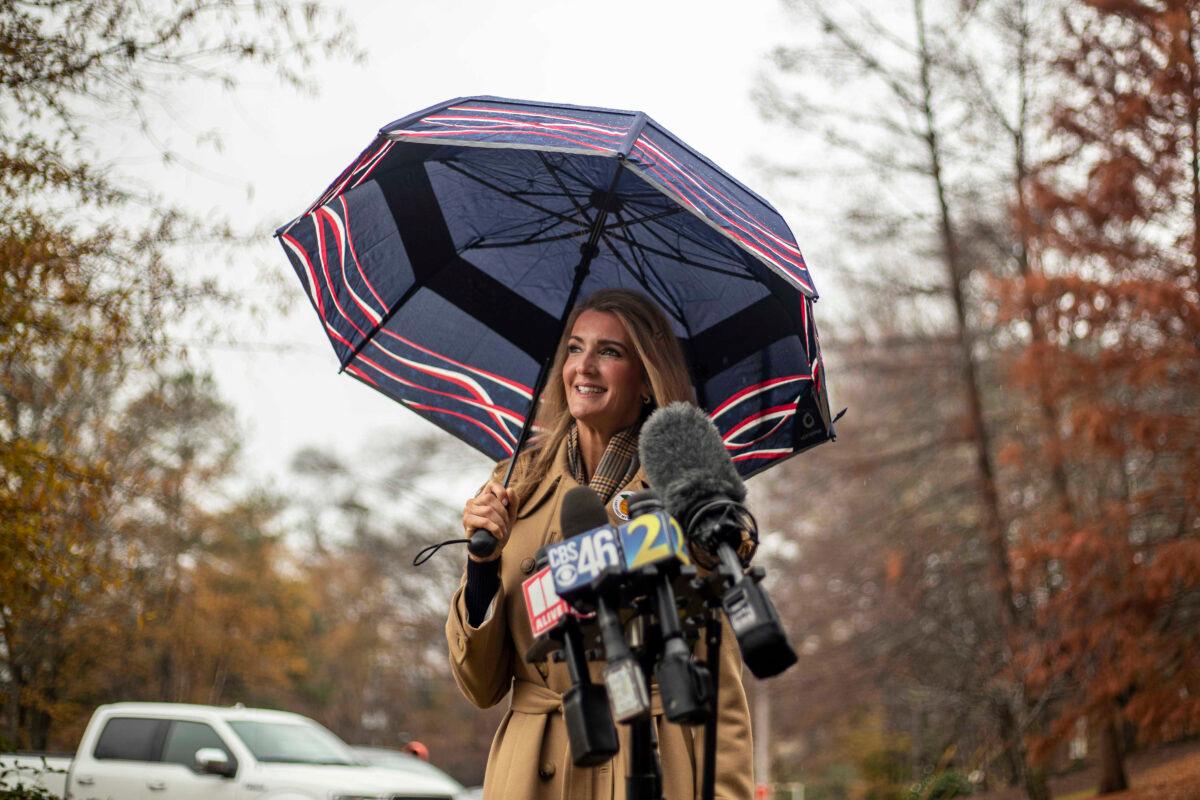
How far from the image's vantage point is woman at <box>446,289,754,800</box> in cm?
266

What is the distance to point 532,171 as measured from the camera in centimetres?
351

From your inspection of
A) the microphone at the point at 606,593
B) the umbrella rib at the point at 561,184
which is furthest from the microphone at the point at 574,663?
the umbrella rib at the point at 561,184

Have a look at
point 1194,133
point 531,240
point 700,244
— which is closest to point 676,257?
point 700,244

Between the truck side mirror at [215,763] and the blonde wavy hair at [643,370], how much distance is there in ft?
26.1

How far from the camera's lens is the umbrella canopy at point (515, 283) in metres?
3.51

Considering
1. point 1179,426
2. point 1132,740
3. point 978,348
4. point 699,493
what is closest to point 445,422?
point 699,493

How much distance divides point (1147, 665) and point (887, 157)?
25.6 ft

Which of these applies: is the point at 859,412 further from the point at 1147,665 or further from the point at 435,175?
the point at 435,175

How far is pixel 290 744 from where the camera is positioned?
426 inches

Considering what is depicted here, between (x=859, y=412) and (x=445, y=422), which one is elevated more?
(x=859, y=412)

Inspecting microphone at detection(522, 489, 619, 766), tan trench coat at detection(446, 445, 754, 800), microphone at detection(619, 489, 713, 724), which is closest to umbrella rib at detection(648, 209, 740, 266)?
tan trench coat at detection(446, 445, 754, 800)

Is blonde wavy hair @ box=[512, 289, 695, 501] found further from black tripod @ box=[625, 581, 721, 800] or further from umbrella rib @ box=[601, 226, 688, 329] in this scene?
black tripod @ box=[625, 581, 721, 800]

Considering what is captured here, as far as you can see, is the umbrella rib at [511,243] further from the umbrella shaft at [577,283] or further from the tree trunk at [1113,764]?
the tree trunk at [1113,764]

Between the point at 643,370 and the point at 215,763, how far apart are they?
8395 millimetres
